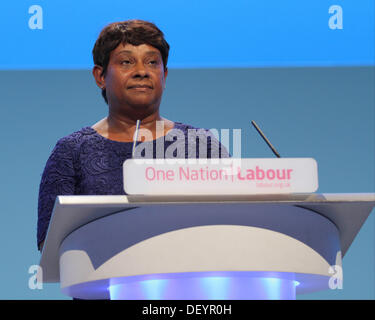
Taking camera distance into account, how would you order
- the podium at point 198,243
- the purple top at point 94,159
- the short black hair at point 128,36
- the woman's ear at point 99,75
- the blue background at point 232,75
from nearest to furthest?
the podium at point 198,243
the purple top at point 94,159
the short black hair at point 128,36
the woman's ear at point 99,75
the blue background at point 232,75

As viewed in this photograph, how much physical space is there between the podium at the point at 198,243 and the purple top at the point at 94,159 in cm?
44

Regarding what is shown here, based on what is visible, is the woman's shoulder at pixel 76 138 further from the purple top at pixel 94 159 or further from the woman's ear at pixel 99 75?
the woman's ear at pixel 99 75

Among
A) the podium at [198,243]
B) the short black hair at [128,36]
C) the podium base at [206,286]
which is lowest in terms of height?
the podium base at [206,286]

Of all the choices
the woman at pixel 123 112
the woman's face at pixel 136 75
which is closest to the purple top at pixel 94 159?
the woman at pixel 123 112

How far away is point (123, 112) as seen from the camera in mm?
2117

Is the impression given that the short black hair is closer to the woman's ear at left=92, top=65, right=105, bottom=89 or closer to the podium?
the woman's ear at left=92, top=65, right=105, bottom=89

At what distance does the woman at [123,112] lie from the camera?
6.46 feet

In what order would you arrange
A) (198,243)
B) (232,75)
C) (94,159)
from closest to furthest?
(198,243)
(94,159)
(232,75)

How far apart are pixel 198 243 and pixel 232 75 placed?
6.20 feet

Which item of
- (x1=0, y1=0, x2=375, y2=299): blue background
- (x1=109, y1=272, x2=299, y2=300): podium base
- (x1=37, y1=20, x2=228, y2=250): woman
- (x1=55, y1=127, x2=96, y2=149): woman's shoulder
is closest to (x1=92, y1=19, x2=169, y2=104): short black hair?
(x1=37, y1=20, x2=228, y2=250): woman

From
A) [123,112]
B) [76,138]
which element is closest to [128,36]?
[123,112]

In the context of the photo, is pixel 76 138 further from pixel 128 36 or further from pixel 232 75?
pixel 232 75

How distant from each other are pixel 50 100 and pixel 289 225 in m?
1.92
